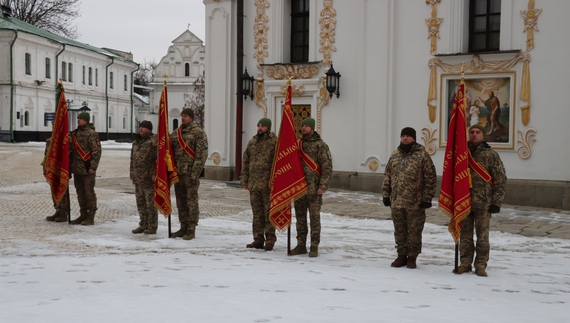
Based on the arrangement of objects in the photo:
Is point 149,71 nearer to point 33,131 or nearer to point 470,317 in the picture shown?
point 33,131

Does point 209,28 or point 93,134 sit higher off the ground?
point 209,28

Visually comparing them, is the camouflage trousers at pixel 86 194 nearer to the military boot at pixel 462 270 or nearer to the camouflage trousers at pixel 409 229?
the camouflage trousers at pixel 409 229

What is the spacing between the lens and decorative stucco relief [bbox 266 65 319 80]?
18.8 meters

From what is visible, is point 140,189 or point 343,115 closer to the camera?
point 140,189

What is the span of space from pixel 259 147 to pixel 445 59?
28.8 feet

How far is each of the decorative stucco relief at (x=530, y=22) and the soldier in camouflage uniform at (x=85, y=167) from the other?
10.3 metres

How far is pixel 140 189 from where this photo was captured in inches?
417

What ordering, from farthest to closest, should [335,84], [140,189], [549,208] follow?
1. [335,84]
2. [549,208]
3. [140,189]

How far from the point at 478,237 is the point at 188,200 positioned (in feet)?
14.8

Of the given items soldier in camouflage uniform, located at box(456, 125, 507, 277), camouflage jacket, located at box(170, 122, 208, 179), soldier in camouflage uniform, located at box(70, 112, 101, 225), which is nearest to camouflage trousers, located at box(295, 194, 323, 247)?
camouflage jacket, located at box(170, 122, 208, 179)

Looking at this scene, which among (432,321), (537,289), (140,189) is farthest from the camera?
(140,189)

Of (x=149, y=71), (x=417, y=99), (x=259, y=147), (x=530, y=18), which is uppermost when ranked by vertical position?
(x=149, y=71)

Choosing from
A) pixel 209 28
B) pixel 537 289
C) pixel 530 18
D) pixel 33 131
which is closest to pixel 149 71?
pixel 33 131

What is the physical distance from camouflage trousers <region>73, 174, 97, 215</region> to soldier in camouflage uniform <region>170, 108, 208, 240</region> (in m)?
2.04
